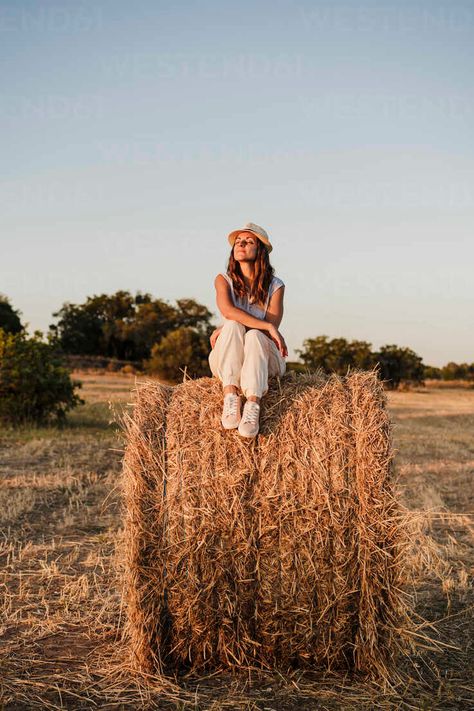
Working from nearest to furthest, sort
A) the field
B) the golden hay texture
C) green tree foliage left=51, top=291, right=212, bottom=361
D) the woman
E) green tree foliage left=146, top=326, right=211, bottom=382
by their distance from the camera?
the field → the golden hay texture → the woman → green tree foliage left=146, top=326, right=211, bottom=382 → green tree foliage left=51, top=291, right=212, bottom=361

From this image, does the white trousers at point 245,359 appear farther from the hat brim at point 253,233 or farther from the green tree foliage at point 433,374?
the green tree foliage at point 433,374

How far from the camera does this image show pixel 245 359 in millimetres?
Answer: 5164

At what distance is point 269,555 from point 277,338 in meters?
1.52

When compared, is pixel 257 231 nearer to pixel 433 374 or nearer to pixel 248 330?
pixel 248 330

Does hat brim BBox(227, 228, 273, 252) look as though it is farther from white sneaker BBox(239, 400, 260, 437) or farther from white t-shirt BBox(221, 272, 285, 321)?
white sneaker BBox(239, 400, 260, 437)

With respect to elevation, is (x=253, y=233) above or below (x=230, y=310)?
above

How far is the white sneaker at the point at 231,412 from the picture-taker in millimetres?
4906

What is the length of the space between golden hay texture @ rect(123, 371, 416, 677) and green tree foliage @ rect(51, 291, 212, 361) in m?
43.9

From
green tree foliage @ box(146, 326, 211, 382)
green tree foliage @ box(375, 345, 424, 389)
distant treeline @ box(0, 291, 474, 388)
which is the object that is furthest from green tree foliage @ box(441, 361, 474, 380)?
green tree foliage @ box(146, 326, 211, 382)

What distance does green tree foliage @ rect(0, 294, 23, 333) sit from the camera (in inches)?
1821

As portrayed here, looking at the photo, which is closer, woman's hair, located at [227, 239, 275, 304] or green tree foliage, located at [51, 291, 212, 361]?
woman's hair, located at [227, 239, 275, 304]

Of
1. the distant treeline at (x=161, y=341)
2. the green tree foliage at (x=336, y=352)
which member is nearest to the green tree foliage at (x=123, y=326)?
the distant treeline at (x=161, y=341)

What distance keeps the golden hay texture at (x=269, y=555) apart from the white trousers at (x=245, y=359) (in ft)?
1.45

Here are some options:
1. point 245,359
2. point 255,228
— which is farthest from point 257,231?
point 245,359
